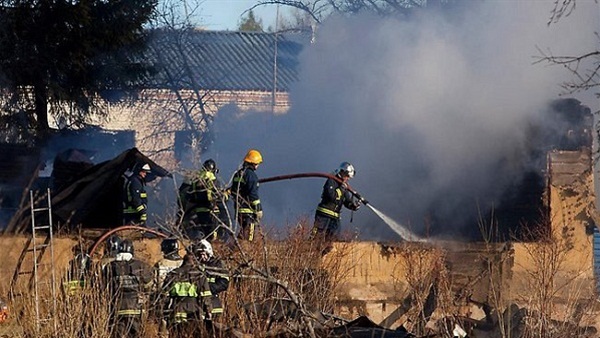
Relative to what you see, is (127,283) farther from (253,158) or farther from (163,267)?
(253,158)

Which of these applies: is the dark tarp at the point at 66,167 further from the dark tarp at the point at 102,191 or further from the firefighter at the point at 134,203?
the firefighter at the point at 134,203


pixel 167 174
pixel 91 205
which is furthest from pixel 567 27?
pixel 91 205

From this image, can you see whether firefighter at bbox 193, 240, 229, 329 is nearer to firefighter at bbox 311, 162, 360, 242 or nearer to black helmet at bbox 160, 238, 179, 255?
black helmet at bbox 160, 238, 179, 255

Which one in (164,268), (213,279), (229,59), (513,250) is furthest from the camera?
(229,59)

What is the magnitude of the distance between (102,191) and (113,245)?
461 cm

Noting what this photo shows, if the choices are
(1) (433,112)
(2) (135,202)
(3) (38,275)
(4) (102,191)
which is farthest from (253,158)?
(1) (433,112)

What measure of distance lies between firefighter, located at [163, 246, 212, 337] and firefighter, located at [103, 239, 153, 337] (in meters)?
0.31

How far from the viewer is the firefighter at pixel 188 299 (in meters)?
10.9

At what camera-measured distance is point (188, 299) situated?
11000mm

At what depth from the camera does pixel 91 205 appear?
16.3 metres

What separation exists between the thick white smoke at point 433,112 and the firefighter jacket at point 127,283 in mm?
6011

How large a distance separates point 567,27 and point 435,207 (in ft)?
11.3

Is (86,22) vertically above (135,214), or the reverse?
(86,22)

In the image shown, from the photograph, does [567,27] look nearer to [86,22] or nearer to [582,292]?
[582,292]
